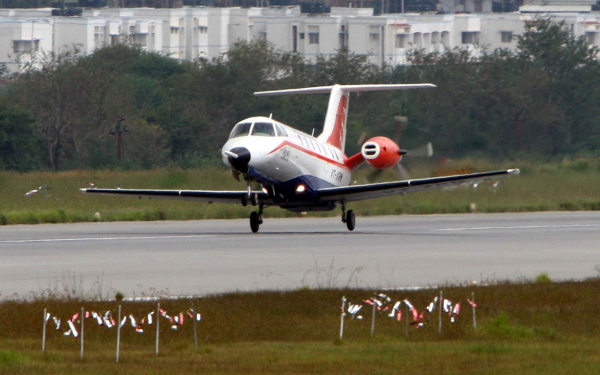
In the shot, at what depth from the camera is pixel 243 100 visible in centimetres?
6294

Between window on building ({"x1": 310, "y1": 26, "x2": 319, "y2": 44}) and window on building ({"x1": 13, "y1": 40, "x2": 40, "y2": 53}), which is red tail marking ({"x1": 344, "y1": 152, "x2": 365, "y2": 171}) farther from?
window on building ({"x1": 310, "y1": 26, "x2": 319, "y2": 44})

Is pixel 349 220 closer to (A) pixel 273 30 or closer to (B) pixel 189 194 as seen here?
(B) pixel 189 194

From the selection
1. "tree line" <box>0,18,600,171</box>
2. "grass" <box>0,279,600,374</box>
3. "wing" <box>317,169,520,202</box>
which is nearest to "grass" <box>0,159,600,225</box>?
"wing" <box>317,169,520,202</box>

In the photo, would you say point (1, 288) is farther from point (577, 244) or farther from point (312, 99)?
point (312, 99)

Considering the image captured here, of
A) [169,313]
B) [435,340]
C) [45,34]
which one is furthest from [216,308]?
[45,34]

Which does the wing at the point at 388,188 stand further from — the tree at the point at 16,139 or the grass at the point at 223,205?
the tree at the point at 16,139

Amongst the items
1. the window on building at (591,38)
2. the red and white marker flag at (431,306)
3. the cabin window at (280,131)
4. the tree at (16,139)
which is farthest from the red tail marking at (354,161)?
the window on building at (591,38)

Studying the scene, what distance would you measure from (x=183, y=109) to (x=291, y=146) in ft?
128

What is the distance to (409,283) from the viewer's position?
50.2 ft

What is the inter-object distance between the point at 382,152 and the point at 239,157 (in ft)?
16.1

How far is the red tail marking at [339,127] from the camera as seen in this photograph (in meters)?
29.9

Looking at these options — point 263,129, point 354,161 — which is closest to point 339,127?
point 354,161

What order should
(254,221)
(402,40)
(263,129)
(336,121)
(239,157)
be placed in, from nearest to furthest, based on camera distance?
(239,157) < (263,129) < (254,221) < (336,121) < (402,40)

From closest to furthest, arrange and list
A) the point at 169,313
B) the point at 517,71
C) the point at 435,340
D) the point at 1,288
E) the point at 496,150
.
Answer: the point at 435,340, the point at 169,313, the point at 1,288, the point at 496,150, the point at 517,71
